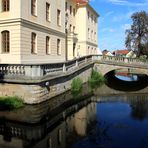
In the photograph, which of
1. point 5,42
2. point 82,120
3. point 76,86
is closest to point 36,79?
point 82,120

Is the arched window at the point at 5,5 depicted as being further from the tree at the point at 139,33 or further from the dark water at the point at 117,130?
the tree at the point at 139,33

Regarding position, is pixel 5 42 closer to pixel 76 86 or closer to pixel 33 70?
pixel 76 86

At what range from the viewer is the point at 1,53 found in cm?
2123

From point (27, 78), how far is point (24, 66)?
77 centimetres

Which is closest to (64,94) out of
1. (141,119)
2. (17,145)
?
Answer: (141,119)

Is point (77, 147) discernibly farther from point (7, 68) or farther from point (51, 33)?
point (51, 33)

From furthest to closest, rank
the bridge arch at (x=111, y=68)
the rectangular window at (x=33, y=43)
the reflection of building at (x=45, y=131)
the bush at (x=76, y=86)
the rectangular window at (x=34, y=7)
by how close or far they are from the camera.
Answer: the bridge arch at (x=111, y=68)
the rectangular window at (x=33, y=43)
the rectangular window at (x=34, y=7)
the bush at (x=76, y=86)
the reflection of building at (x=45, y=131)

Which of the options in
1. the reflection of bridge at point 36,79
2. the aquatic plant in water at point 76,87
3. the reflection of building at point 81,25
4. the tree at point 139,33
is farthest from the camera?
the tree at point 139,33

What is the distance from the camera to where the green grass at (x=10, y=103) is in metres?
14.8

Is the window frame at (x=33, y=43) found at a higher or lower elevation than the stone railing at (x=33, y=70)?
higher

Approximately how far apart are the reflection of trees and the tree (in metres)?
29.9

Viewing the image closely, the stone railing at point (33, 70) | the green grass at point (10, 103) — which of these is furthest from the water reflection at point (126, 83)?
the green grass at point (10, 103)

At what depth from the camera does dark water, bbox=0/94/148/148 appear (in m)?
10.5

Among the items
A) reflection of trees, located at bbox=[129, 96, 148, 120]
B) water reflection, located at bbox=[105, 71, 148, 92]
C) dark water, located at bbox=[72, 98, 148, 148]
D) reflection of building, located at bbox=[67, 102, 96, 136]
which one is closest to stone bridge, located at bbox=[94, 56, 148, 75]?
water reflection, located at bbox=[105, 71, 148, 92]
